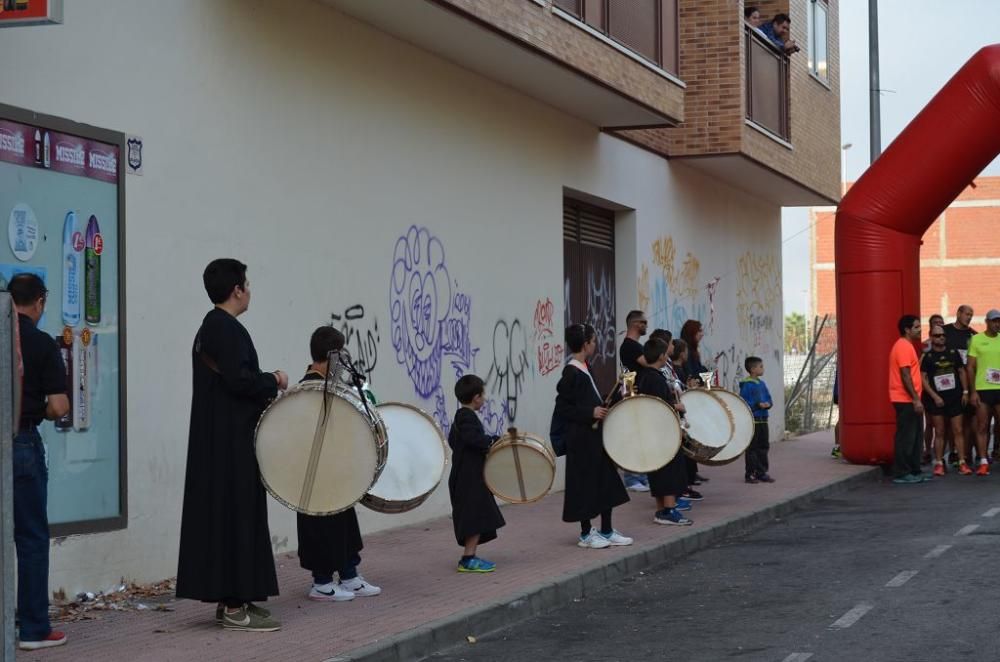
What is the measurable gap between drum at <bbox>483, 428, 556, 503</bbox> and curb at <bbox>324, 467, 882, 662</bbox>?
0.65m

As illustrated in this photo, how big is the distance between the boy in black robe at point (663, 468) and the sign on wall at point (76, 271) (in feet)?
15.7

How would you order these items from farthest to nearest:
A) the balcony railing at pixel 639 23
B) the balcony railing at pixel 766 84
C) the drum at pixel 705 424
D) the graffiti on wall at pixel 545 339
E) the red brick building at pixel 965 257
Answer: the red brick building at pixel 965 257 < the balcony railing at pixel 766 84 < the graffiti on wall at pixel 545 339 < the balcony railing at pixel 639 23 < the drum at pixel 705 424

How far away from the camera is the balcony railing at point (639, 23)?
1503 centimetres

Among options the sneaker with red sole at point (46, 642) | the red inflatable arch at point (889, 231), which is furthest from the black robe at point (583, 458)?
the red inflatable arch at point (889, 231)

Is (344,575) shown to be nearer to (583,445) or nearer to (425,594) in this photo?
(425,594)

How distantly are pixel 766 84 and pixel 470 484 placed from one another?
12945 mm

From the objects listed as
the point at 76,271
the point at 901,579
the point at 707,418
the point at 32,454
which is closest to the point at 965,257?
the point at 707,418

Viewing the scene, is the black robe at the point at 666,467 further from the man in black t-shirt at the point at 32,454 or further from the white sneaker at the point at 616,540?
the man in black t-shirt at the point at 32,454

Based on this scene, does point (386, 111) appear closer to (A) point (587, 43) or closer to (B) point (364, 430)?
(A) point (587, 43)

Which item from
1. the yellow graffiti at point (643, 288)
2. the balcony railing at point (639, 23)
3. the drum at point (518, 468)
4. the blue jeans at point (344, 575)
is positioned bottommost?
the blue jeans at point (344, 575)

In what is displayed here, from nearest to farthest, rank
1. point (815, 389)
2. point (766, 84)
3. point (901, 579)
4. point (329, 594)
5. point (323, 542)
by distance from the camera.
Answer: point (323, 542) → point (329, 594) → point (901, 579) → point (766, 84) → point (815, 389)

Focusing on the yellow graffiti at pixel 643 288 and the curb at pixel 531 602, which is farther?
the yellow graffiti at pixel 643 288

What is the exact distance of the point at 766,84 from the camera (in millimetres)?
21297

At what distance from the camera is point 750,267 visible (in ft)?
80.8
